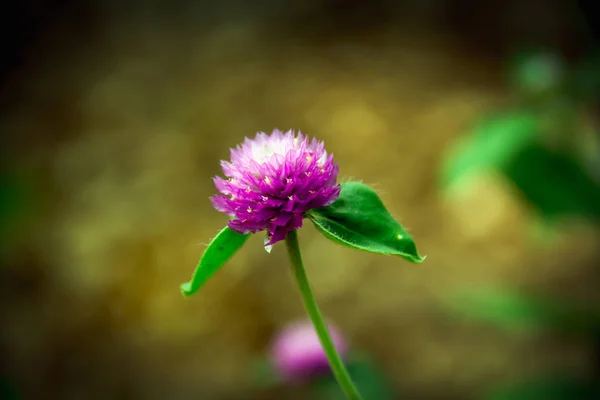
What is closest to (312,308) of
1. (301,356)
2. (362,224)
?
(362,224)

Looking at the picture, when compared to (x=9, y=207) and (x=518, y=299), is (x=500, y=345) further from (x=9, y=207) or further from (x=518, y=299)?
(x=9, y=207)

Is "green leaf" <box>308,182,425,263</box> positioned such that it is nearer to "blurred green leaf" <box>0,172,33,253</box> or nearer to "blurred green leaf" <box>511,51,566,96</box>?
"blurred green leaf" <box>511,51,566,96</box>

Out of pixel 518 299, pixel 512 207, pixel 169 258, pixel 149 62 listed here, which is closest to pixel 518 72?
pixel 518 299

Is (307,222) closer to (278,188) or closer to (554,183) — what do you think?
(554,183)

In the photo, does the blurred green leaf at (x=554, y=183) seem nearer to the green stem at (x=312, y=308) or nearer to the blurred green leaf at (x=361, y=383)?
the blurred green leaf at (x=361, y=383)

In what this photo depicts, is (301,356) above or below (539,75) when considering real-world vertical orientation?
below

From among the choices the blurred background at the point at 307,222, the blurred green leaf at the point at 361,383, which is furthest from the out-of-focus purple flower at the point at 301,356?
the blurred background at the point at 307,222
